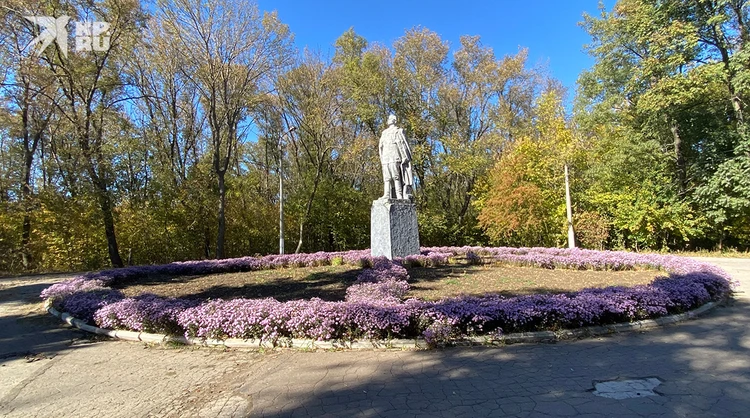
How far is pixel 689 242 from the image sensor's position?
18688mm

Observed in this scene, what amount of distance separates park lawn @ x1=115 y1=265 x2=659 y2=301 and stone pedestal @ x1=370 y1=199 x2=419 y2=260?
0.81 metres

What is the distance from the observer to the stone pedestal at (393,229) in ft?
36.4

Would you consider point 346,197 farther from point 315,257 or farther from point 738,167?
point 738,167

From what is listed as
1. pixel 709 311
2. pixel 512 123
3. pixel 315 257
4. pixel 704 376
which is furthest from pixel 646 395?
pixel 512 123

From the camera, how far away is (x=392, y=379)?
3.72 metres

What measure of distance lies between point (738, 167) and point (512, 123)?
10.3 m

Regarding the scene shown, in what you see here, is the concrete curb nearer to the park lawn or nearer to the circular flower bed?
the circular flower bed

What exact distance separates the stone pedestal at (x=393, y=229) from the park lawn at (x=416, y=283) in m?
0.81

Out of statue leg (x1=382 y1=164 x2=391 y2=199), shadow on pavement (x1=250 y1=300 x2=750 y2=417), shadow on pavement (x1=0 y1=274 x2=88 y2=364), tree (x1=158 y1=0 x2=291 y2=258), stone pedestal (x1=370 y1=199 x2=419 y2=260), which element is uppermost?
tree (x1=158 y1=0 x2=291 y2=258)

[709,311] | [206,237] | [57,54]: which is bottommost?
[709,311]

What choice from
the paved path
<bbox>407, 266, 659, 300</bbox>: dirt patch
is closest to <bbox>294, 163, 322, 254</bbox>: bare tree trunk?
<bbox>407, 266, 659, 300</bbox>: dirt patch

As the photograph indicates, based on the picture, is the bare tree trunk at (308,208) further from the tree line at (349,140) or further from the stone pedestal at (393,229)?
the stone pedestal at (393,229)

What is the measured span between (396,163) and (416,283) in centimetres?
452

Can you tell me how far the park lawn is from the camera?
7699mm
